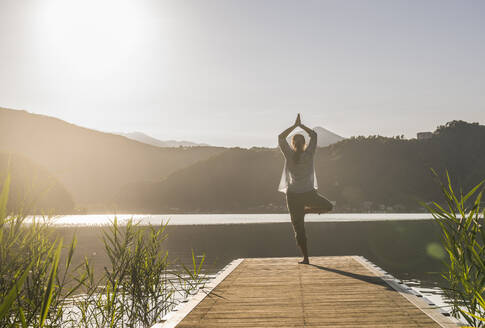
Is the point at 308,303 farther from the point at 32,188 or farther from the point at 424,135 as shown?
the point at 424,135

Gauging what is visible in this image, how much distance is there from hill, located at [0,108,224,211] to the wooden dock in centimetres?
10642

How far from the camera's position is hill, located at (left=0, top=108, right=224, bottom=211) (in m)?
112

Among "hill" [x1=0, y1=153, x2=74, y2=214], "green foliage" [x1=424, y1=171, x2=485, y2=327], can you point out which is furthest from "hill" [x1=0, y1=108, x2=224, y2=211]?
"green foliage" [x1=424, y1=171, x2=485, y2=327]

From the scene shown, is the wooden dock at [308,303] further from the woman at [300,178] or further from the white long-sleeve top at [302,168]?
the white long-sleeve top at [302,168]

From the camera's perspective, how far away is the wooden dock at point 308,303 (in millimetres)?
4105

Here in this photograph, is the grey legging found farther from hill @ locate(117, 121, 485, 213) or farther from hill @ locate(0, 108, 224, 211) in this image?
hill @ locate(0, 108, 224, 211)

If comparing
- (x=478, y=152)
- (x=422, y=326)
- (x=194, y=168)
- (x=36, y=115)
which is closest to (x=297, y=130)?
(x=422, y=326)

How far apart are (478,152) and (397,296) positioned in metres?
96.5

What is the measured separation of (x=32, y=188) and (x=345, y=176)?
310 feet

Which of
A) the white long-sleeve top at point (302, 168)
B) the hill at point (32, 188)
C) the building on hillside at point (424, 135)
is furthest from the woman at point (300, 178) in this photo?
the building on hillside at point (424, 135)

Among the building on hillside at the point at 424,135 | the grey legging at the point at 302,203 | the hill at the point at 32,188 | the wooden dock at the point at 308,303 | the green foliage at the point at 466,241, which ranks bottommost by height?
the wooden dock at the point at 308,303

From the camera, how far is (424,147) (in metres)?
97.7

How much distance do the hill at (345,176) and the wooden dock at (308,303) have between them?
85.0m

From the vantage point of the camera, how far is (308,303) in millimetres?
4902
